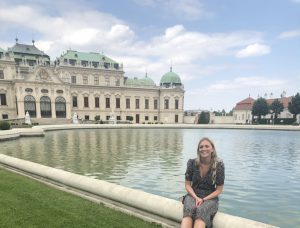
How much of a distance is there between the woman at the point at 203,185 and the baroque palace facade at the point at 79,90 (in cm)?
6367

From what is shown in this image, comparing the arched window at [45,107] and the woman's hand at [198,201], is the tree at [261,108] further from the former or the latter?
the woman's hand at [198,201]

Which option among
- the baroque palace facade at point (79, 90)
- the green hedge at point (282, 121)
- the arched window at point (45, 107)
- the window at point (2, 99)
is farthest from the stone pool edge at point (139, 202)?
the green hedge at point (282, 121)

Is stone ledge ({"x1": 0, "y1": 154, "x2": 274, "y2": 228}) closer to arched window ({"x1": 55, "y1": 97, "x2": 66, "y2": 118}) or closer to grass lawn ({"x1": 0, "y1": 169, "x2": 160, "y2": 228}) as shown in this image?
grass lawn ({"x1": 0, "y1": 169, "x2": 160, "y2": 228})

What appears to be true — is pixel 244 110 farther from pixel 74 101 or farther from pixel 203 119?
pixel 74 101

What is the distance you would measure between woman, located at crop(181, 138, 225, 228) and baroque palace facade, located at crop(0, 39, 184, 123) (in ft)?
209

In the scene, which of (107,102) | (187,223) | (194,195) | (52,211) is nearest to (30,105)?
(107,102)

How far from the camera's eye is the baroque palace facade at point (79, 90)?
6556 cm

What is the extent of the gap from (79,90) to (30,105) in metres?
14.3

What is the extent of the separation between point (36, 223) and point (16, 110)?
225 ft

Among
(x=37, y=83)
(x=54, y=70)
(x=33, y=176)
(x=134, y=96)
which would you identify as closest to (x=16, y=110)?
(x=37, y=83)

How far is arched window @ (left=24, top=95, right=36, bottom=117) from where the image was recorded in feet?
213

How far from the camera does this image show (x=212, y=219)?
5.40 m

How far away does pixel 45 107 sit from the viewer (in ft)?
223

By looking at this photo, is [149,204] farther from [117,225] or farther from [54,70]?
[54,70]
